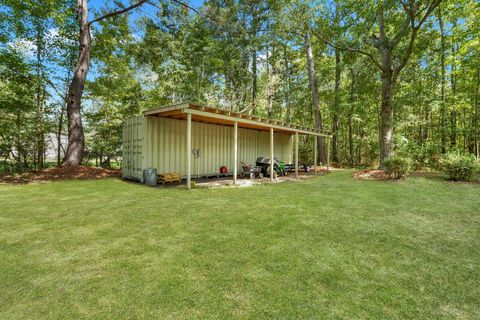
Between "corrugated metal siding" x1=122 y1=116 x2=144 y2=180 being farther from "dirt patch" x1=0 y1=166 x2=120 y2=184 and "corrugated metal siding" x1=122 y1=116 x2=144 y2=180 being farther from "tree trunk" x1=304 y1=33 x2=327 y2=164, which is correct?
"tree trunk" x1=304 y1=33 x2=327 y2=164

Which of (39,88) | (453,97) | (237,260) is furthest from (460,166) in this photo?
(39,88)

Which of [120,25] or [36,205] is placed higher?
[120,25]

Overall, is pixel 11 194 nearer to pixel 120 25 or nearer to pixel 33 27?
pixel 33 27

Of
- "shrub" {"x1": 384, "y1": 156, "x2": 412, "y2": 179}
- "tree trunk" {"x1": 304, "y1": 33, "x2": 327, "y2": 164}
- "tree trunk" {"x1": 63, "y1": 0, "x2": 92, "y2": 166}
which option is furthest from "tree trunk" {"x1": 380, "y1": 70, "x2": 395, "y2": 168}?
"tree trunk" {"x1": 63, "y1": 0, "x2": 92, "y2": 166}

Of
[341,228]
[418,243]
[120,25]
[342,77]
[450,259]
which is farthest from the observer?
[342,77]

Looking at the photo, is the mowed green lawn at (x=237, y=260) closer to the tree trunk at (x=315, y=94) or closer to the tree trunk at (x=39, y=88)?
the tree trunk at (x=39, y=88)

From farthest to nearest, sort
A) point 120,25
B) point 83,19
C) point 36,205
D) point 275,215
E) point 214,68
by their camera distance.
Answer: point 214,68
point 120,25
point 83,19
point 36,205
point 275,215

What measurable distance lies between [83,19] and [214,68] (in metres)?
7.60

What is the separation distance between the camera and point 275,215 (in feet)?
13.7

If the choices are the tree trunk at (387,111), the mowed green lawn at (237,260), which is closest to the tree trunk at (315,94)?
the tree trunk at (387,111)

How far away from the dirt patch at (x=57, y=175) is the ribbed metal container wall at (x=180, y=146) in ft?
4.41

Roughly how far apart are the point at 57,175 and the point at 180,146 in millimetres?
4560

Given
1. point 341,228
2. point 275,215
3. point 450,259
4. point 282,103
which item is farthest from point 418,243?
point 282,103

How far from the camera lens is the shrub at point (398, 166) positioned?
7773 millimetres
